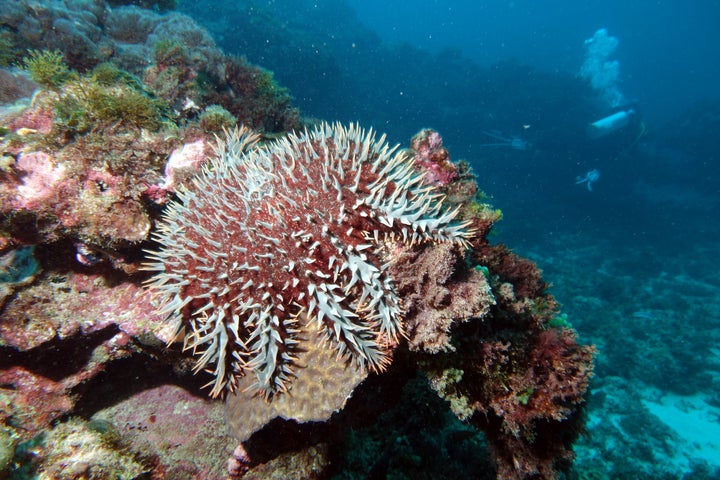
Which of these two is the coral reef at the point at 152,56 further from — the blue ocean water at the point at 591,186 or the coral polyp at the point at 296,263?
the blue ocean water at the point at 591,186

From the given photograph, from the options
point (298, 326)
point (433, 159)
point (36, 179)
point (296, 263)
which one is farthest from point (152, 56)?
point (298, 326)

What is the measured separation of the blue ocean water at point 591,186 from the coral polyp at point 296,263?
424 inches

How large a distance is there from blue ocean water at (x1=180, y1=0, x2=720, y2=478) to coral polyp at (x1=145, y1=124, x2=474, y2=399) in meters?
10.8

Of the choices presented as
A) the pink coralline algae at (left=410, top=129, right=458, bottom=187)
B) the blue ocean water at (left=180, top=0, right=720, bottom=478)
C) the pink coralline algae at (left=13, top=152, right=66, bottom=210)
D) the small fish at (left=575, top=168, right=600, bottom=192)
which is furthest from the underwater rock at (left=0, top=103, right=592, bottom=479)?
the small fish at (left=575, top=168, right=600, bottom=192)

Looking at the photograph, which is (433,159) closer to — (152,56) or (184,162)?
(184,162)

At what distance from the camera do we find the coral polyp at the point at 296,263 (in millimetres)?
3156

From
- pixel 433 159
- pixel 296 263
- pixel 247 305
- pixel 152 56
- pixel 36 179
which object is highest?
pixel 152 56

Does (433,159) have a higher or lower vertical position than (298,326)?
higher

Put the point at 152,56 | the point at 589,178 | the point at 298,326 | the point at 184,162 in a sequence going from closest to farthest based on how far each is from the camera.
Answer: the point at 298,326, the point at 184,162, the point at 152,56, the point at 589,178

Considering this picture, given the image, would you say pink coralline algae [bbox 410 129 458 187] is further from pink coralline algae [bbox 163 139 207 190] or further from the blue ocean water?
the blue ocean water

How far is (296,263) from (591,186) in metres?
30.9

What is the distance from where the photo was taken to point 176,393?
501 cm

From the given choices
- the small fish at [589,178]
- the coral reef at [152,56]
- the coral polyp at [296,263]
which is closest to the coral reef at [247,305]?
the coral polyp at [296,263]

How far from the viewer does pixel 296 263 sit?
3.18m
